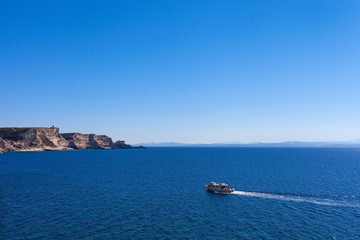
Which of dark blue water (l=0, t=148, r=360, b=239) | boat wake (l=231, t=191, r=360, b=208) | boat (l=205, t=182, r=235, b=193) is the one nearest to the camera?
dark blue water (l=0, t=148, r=360, b=239)

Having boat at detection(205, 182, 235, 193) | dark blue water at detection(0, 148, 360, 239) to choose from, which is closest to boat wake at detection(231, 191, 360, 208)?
dark blue water at detection(0, 148, 360, 239)

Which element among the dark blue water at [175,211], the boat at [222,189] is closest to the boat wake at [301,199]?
the dark blue water at [175,211]

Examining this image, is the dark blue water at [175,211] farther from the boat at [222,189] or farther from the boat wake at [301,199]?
the boat at [222,189]

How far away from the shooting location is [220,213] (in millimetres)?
46000

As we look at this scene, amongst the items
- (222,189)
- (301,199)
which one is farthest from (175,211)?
(301,199)

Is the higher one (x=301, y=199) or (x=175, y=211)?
(x=301, y=199)

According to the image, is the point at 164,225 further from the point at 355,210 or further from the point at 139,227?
the point at 355,210

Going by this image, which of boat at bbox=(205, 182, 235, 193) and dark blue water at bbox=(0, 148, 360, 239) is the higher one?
boat at bbox=(205, 182, 235, 193)

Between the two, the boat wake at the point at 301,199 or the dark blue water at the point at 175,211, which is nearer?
the dark blue water at the point at 175,211

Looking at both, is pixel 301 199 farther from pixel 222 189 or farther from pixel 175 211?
pixel 175 211

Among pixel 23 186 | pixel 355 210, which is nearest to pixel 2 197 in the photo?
pixel 23 186

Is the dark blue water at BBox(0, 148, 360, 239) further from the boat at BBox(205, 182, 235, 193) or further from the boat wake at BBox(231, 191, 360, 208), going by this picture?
the boat at BBox(205, 182, 235, 193)

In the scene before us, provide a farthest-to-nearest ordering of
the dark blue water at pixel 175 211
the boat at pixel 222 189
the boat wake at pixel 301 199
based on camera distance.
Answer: the boat at pixel 222 189
the boat wake at pixel 301 199
the dark blue water at pixel 175 211

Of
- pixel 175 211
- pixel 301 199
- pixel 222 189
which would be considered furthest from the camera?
pixel 222 189
